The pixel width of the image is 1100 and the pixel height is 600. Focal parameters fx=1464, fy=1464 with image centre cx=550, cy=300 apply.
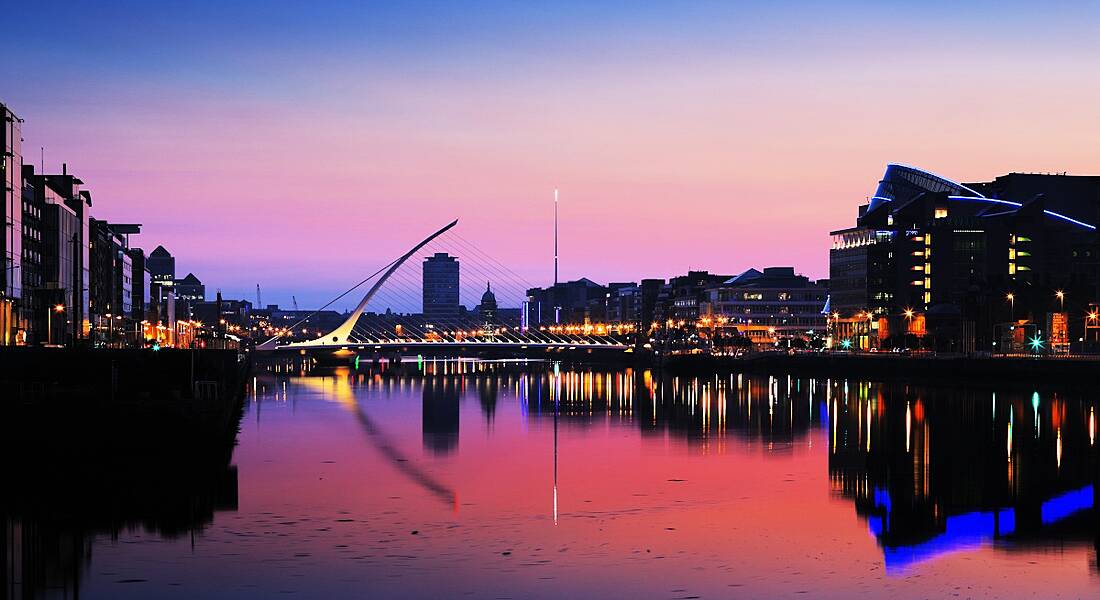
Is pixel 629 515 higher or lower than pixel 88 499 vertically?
lower

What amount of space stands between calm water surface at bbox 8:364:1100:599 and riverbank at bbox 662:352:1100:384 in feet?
102

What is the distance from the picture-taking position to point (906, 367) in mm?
127688

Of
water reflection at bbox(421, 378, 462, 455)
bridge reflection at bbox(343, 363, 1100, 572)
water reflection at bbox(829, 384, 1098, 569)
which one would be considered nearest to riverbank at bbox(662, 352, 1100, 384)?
bridge reflection at bbox(343, 363, 1100, 572)

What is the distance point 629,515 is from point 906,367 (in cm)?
9527

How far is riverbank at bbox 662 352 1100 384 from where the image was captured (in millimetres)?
103062

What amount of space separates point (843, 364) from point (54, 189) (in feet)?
243

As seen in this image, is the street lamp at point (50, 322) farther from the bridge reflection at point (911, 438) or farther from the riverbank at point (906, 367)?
the riverbank at point (906, 367)

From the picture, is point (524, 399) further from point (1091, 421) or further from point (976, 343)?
point (976, 343)

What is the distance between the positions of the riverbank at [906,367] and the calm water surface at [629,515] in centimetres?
3122

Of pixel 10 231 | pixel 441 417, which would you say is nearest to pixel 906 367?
pixel 441 417

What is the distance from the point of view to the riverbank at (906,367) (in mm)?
103062

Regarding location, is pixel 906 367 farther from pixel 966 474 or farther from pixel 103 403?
pixel 103 403

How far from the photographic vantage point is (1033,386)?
104 metres

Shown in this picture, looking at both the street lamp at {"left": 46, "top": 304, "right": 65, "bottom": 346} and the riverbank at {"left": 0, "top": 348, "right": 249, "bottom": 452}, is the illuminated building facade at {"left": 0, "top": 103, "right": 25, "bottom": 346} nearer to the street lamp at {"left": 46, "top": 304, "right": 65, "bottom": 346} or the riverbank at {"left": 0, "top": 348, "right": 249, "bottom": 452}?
the street lamp at {"left": 46, "top": 304, "right": 65, "bottom": 346}
